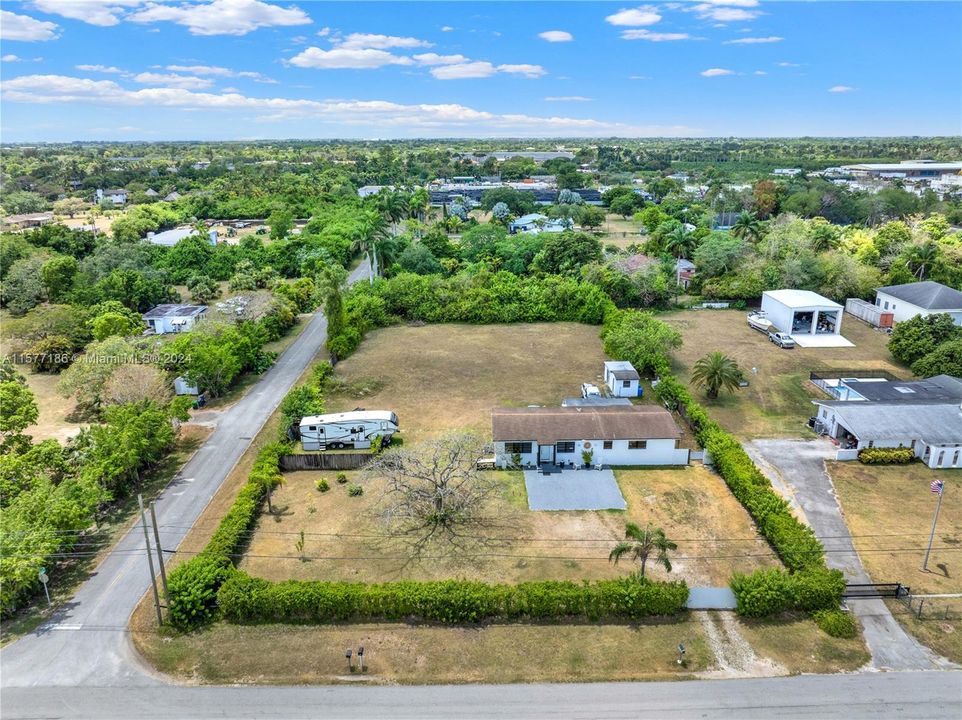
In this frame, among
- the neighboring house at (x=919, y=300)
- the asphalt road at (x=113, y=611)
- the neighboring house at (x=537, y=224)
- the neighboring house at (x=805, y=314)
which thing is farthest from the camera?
the neighboring house at (x=537, y=224)

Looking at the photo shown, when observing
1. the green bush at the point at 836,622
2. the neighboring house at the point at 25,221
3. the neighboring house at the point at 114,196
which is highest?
the neighboring house at the point at 114,196

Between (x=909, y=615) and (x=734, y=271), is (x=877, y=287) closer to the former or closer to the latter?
(x=734, y=271)

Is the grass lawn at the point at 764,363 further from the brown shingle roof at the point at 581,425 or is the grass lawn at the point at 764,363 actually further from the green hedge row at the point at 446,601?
A: the green hedge row at the point at 446,601

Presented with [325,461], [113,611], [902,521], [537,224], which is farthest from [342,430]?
[537,224]

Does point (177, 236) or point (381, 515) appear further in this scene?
point (177, 236)

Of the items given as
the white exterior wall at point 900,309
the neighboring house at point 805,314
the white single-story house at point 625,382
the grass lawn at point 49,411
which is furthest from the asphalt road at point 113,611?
the white exterior wall at point 900,309

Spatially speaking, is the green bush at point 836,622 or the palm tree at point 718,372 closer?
the green bush at point 836,622

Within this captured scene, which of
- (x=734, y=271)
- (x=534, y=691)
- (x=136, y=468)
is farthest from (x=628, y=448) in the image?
(x=734, y=271)
